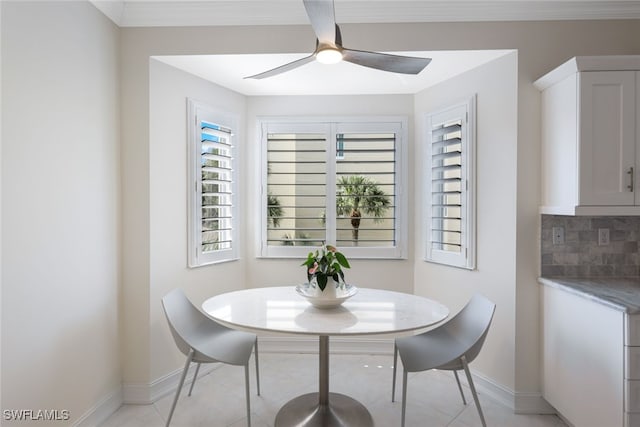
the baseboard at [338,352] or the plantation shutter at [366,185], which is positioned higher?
the plantation shutter at [366,185]

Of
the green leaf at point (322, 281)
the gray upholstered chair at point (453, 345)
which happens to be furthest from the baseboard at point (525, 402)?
the green leaf at point (322, 281)

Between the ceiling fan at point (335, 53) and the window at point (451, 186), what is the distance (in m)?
1.07

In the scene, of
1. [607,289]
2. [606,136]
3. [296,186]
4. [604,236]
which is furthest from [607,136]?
[296,186]

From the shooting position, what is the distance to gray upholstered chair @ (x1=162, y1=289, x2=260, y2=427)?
204cm

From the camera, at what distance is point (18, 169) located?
5.49ft

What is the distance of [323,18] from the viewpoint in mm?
1502

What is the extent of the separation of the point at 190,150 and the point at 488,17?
2259 millimetres

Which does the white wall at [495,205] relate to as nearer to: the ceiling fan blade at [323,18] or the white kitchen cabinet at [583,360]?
the white kitchen cabinet at [583,360]

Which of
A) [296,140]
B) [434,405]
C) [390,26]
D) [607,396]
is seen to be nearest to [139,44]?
[296,140]

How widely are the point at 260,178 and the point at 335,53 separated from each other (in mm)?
1728

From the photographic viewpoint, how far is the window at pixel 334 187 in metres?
3.19

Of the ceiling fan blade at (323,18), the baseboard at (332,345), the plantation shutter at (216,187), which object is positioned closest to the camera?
the ceiling fan blade at (323,18)

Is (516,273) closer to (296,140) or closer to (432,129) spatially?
(432,129)

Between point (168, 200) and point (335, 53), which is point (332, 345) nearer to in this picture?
point (168, 200)
